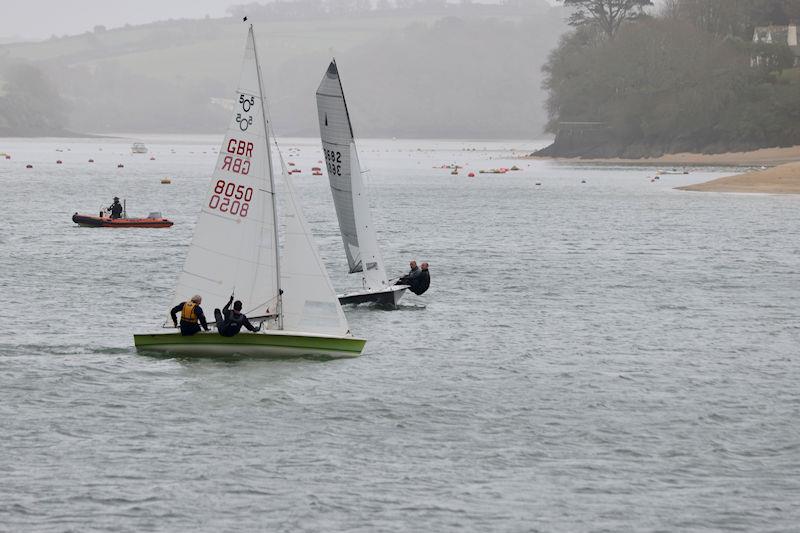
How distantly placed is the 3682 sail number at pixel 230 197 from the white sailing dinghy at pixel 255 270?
3 centimetres

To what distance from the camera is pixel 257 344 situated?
4034cm

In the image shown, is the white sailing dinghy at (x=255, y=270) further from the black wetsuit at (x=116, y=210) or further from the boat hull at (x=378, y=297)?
the black wetsuit at (x=116, y=210)

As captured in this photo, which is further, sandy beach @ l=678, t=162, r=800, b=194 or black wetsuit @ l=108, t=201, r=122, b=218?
sandy beach @ l=678, t=162, r=800, b=194

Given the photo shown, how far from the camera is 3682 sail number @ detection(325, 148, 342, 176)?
5191 centimetres

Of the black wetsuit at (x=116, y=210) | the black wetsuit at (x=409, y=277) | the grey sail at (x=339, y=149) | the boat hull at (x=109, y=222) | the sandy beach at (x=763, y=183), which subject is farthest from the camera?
the sandy beach at (x=763, y=183)

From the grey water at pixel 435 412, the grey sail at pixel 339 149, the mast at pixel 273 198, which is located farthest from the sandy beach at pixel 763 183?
the mast at pixel 273 198

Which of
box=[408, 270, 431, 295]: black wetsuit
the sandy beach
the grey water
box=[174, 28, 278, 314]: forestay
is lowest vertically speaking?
the sandy beach

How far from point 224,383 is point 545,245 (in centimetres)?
5267

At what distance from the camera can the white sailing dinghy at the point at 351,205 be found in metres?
51.4

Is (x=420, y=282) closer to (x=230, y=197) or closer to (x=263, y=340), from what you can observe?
(x=263, y=340)

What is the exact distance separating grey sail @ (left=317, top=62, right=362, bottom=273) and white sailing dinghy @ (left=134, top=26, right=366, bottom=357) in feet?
33.8

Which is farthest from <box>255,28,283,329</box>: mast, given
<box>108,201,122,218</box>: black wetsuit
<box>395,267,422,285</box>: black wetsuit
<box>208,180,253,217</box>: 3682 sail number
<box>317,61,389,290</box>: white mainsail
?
<box>108,201,122,218</box>: black wetsuit

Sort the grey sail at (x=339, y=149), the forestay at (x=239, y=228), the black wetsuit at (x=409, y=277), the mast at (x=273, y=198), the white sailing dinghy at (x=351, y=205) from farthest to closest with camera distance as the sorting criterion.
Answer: the black wetsuit at (x=409, y=277) < the white sailing dinghy at (x=351, y=205) < the grey sail at (x=339, y=149) < the forestay at (x=239, y=228) < the mast at (x=273, y=198)

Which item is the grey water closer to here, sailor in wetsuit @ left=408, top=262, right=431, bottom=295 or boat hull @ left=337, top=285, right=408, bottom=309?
boat hull @ left=337, top=285, right=408, bottom=309
